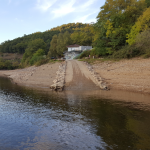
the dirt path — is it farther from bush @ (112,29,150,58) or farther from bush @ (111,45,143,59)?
bush @ (112,29,150,58)

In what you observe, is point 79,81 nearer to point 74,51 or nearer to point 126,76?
point 126,76

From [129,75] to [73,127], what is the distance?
59.5 feet

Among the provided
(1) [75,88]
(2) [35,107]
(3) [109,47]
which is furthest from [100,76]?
(2) [35,107]

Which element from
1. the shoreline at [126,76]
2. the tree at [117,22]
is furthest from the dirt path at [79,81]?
the tree at [117,22]

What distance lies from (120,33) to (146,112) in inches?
1128

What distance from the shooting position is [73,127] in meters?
10.5

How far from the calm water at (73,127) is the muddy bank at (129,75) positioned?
8517 mm

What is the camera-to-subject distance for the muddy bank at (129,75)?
22767mm

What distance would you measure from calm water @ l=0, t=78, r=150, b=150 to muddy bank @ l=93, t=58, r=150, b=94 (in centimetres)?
852

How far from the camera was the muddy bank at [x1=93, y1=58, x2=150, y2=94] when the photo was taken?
2277 cm

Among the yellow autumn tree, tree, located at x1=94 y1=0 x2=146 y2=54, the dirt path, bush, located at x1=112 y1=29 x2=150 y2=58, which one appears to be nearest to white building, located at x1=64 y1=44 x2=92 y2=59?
tree, located at x1=94 y1=0 x2=146 y2=54

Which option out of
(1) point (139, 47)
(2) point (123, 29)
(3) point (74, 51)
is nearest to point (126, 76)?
(1) point (139, 47)

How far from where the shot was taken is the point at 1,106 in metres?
15.6

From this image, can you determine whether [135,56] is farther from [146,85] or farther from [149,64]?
[146,85]
